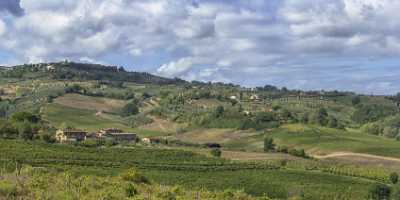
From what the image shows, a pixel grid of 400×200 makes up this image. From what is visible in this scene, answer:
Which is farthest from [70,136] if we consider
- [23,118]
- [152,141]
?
[152,141]

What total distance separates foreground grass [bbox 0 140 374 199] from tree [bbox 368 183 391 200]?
4.31ft

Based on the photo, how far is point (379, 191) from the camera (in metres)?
87.3

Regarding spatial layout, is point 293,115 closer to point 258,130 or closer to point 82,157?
point 258,130

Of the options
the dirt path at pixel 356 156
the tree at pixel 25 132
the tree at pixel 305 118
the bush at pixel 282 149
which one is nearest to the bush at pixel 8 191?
the tree at pixel 25 132

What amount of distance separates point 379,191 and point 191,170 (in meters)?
25.6

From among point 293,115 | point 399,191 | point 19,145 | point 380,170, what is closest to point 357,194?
point 399,191

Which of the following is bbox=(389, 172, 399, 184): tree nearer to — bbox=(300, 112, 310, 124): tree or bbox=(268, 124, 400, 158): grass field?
bbox=(268, 124, 400, 158): grass field

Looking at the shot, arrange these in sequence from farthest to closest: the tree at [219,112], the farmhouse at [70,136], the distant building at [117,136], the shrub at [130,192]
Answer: the tree at [219,112] < the distant building at [117,136] < the farmhouse at [70,136] < the shrub at [130,192]

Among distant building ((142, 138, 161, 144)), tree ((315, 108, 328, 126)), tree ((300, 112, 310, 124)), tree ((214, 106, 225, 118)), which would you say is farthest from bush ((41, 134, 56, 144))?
tree ((315, 108, 328, 126))

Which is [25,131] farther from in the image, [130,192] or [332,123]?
[332,123]

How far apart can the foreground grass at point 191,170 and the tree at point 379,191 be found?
4.31 feet

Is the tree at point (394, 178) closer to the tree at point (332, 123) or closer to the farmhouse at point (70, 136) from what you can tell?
the farmhouse at point (70, 136)

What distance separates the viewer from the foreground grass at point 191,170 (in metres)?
76.1

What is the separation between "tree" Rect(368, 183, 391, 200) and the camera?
85938 millimetres
